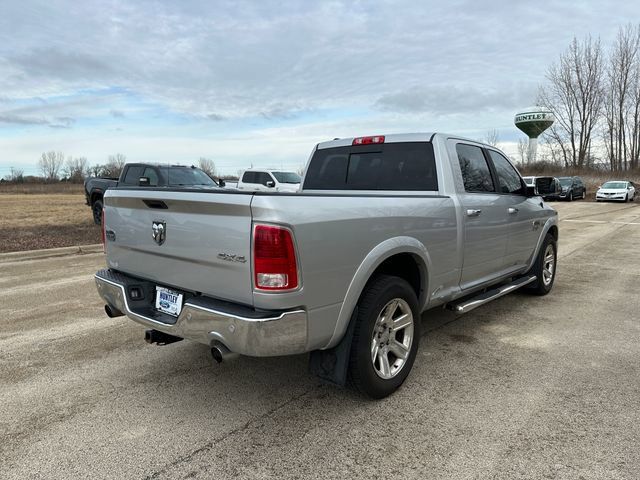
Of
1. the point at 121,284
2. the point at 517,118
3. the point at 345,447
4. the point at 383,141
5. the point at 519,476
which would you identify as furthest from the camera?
the point at 517,118

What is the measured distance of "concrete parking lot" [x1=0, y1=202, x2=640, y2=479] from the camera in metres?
2.63

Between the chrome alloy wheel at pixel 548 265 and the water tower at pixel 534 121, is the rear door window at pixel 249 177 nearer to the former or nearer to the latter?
the chrome alloy wheel at pixel 548 265

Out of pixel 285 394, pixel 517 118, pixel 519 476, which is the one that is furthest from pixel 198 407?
pixel 517 118

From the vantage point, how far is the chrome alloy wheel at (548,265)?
6152 millimetres

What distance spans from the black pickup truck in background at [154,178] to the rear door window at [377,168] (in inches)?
314

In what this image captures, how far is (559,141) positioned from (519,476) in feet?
201

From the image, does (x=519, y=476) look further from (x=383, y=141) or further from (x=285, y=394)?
(x=383, y=141)

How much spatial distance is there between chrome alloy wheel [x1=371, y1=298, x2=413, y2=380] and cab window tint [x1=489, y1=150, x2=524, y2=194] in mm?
2223

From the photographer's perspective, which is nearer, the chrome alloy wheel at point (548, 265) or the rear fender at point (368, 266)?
the rear fender at point (368, 266)

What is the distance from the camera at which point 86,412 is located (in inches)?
126

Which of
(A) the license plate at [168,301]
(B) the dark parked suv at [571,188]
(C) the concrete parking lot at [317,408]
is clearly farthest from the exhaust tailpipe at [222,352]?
(B) the dark parked suv at [571,188]

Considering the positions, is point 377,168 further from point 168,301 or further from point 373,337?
point 168,301

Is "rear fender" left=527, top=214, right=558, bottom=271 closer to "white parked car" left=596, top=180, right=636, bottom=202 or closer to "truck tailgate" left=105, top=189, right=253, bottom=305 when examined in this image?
"truck tailgate" left=105, top=189, right=253, bottom=305

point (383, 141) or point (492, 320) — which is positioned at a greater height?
point (383, 141)
